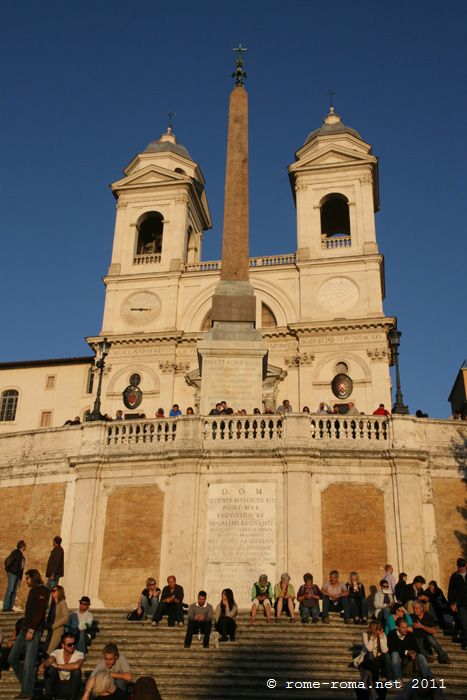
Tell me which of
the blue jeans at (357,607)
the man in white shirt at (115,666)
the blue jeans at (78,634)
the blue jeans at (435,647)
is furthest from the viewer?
the blue jeans at (357,607)

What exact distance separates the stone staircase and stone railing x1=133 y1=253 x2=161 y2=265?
31.1 meters

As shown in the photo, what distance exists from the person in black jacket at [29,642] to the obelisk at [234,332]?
1024 centimetres

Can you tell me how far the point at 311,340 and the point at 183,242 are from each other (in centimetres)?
1099

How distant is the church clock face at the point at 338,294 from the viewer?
3931 centimetres

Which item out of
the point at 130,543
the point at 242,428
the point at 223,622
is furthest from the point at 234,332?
the point at 223,622

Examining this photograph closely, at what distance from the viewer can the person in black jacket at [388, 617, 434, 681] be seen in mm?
11430

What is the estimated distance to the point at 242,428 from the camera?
18.9 m

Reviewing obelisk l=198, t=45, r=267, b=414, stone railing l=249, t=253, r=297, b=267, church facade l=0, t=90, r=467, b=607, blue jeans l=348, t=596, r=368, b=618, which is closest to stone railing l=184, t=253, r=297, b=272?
stone railing l=249, t=253, r=297, b=267

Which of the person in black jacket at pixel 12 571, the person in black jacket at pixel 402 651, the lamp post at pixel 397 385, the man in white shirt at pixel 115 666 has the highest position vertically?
the lamp post at pixel 397 385

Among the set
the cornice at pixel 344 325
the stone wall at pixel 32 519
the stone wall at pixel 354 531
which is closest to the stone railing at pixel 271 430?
the stone wall at pixel 354 531

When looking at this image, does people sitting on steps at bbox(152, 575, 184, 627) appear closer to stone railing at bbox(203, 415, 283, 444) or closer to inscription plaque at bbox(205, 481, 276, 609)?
inscription plaque at bbox(205, 481, 276, 609)

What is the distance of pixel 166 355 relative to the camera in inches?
1574

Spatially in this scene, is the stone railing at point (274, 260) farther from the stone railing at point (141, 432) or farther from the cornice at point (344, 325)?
the stone railing at point (141, 432)

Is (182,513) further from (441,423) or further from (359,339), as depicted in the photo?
(359,339)
